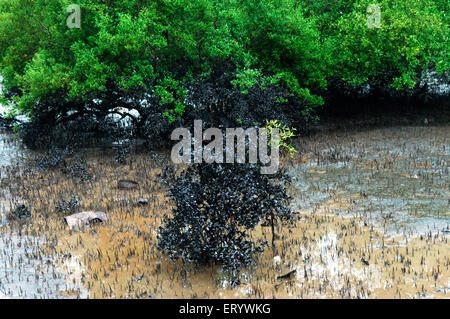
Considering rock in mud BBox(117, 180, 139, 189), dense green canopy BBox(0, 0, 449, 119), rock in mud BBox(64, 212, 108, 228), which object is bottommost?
rock in mud BBox(64, 212, 108, 228)

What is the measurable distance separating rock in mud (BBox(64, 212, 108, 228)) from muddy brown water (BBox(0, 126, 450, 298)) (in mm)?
653

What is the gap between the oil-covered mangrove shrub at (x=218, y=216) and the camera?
7.00 m

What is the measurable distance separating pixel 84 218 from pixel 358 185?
6234 mm

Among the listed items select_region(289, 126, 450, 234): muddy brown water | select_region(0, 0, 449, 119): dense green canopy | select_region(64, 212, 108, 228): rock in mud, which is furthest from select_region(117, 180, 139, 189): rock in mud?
select_region(289, 126, 450, 234): muddy brown water

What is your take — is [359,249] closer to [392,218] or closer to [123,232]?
[392,218]

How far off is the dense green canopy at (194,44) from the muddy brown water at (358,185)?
193 centimetres

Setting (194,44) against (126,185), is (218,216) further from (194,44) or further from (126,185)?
(194,44)

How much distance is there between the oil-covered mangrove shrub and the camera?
6998 mm

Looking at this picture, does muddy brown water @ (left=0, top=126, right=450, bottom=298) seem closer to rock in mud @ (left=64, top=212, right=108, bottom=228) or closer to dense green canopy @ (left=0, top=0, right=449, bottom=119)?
rock in mud @ (left=64, top=212, right=108, bottom=228)

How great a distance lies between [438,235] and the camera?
7957mm

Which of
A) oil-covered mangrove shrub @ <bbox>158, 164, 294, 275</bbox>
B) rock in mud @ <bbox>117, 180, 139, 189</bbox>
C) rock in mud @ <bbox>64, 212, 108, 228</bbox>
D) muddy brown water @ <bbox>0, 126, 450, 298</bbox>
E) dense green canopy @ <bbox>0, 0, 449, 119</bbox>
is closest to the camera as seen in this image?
oil-covered mangrove shrub @ <bbox>158, 164, 294, 275</bbox>

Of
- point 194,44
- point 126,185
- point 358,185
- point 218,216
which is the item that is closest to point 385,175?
point 358,185

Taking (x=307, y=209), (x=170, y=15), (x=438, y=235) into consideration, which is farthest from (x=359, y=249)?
(x=170, y=15)

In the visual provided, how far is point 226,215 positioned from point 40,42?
379 inches
